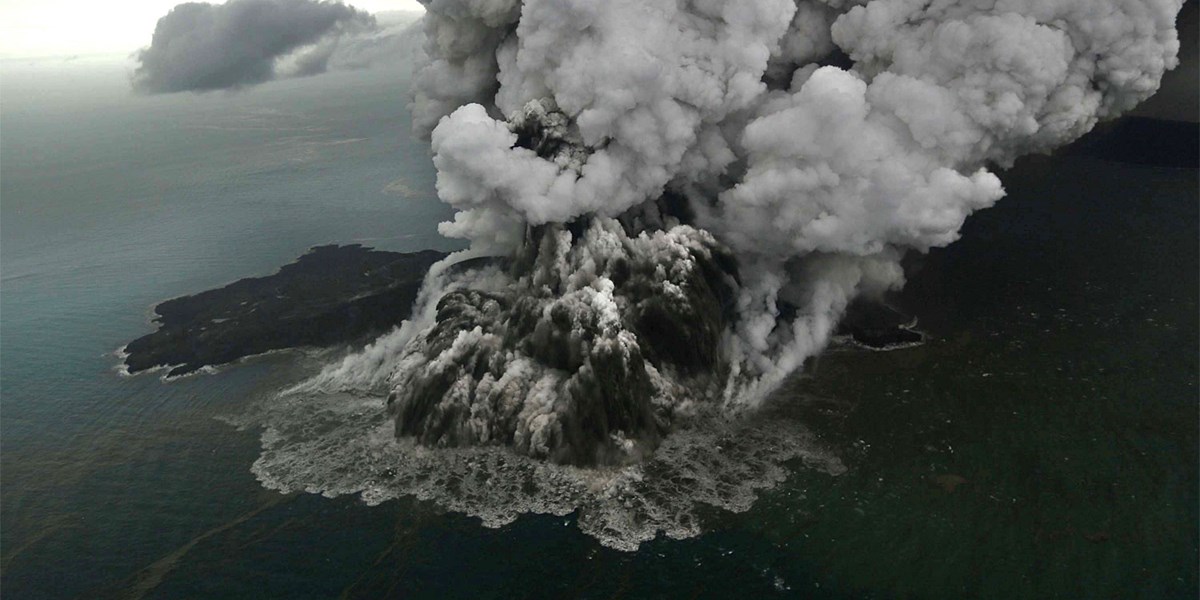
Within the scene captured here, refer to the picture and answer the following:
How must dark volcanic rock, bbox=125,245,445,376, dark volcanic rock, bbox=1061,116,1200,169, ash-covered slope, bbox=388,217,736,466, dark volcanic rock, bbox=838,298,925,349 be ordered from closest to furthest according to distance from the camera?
1. ash-covered slope, bbox=388,217,736,466
2. dark volcanic rock, bbox=838,298,925,349
3. dark volcanic rock, bbox=125,245,445,376
4. dark volcanic rock, bbox=1061,116,1200,169

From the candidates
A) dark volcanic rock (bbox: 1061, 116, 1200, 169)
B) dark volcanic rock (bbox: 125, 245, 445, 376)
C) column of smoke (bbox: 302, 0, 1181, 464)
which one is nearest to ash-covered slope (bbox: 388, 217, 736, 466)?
column of smoke (bbox: 302, 0, 1181, 464)

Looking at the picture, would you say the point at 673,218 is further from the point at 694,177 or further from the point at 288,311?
the point at 288,311

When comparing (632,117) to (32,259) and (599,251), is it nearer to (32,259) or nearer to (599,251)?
(599,251)

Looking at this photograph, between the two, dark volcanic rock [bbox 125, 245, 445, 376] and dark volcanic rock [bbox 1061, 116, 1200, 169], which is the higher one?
dark volcanic rock [bbox 1061, 116, 1200, 169]

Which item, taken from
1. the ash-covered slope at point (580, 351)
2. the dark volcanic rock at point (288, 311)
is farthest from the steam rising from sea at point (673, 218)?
the dark volcanic rock at point (288, 311)

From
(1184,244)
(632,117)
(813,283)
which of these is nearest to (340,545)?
(632,117)

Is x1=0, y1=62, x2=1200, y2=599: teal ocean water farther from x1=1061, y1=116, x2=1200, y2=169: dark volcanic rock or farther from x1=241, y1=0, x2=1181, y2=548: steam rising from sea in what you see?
x1=1061, y1=116, x2=1200, y2=169: dark volcanic rock

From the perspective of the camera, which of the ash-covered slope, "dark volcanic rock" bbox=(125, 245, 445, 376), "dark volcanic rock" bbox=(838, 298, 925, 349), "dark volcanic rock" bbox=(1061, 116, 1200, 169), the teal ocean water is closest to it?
the teal ocean water

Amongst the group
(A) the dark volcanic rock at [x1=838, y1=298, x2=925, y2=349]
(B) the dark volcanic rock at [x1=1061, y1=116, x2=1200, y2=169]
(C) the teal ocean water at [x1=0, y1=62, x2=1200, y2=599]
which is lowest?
(C) the teal ocean water at [x1=0, y1=62, x2=1200, y2=599]
